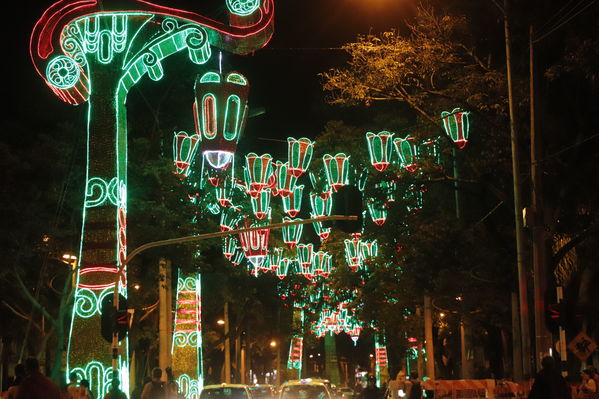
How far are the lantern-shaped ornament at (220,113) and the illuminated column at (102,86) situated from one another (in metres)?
3.18

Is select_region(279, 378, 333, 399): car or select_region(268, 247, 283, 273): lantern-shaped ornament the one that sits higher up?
select_region(268, 247, 283, 273): lantern-shaped ornament

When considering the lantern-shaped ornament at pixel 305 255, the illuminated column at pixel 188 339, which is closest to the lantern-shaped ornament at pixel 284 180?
the illuminated column at pixel 188 339

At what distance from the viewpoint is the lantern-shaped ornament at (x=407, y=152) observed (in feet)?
90.9

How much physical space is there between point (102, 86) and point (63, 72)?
5.13 feet

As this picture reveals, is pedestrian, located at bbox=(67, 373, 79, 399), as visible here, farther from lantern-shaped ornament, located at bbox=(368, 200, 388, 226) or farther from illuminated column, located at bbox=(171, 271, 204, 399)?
illuminated column, located at bbox=(171, 271, 204, 399)

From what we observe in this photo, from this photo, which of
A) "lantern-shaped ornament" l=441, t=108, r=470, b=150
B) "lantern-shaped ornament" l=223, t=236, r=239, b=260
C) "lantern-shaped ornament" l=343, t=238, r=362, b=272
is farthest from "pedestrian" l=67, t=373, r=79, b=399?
"lantern-shaped ornament" l=343, t=238, r=362, b=272

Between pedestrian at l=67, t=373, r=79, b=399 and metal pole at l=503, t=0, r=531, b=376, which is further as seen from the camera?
metal pole at l=503, t=0, r=531, b=376

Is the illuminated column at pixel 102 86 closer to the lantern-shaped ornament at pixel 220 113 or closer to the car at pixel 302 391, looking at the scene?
the lantern-shaped ornament at pixel 220 113

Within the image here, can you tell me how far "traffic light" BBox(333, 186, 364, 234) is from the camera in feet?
63.9

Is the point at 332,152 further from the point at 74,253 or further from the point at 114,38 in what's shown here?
the point at 114,38

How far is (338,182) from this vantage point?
97.6 feet

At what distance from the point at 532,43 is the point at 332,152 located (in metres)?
18.6

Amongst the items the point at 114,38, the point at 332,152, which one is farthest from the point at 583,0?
the point at 332,152

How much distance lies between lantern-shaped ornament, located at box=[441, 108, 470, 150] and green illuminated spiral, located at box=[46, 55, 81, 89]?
1126cm
